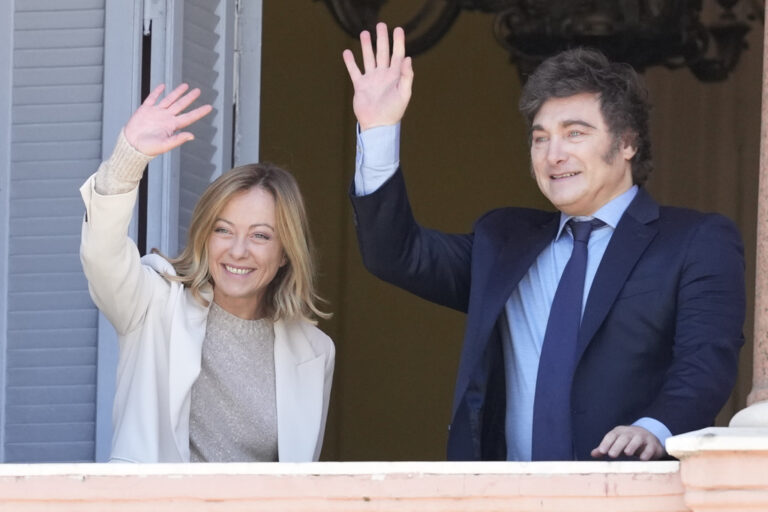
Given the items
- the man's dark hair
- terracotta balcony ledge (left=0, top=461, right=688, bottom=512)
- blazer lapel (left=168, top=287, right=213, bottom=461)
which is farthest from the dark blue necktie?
blazer lapel (left=168, top=287, right=213, bottom=461)

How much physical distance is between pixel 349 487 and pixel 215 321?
38.7 inches

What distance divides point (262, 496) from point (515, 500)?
448 mm

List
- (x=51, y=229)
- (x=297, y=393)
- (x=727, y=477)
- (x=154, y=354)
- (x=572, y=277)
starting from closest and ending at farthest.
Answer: (x=727, y=477) < (x=572, y=277) < (x=154, y=354) < (x=297, y=393) < (x=51, y=229)

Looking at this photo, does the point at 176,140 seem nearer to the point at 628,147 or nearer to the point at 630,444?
the point at 628,147

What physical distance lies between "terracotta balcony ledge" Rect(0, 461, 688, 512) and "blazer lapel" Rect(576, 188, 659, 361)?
533mm

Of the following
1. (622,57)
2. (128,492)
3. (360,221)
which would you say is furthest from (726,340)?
(622,57)

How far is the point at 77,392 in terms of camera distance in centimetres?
466

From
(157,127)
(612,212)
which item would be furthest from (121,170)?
(612,212)

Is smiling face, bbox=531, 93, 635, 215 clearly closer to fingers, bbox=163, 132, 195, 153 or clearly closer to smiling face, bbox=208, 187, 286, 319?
smiling face, bbox=208, 187, 286, 319

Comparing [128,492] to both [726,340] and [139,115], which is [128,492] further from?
[726,340]

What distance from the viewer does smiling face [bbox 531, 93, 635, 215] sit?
154 inches

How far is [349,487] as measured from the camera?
3.27m

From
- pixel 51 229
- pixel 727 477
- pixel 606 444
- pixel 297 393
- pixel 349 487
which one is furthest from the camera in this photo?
pixel 51 229

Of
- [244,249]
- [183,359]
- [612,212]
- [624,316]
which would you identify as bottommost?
[183,359]
